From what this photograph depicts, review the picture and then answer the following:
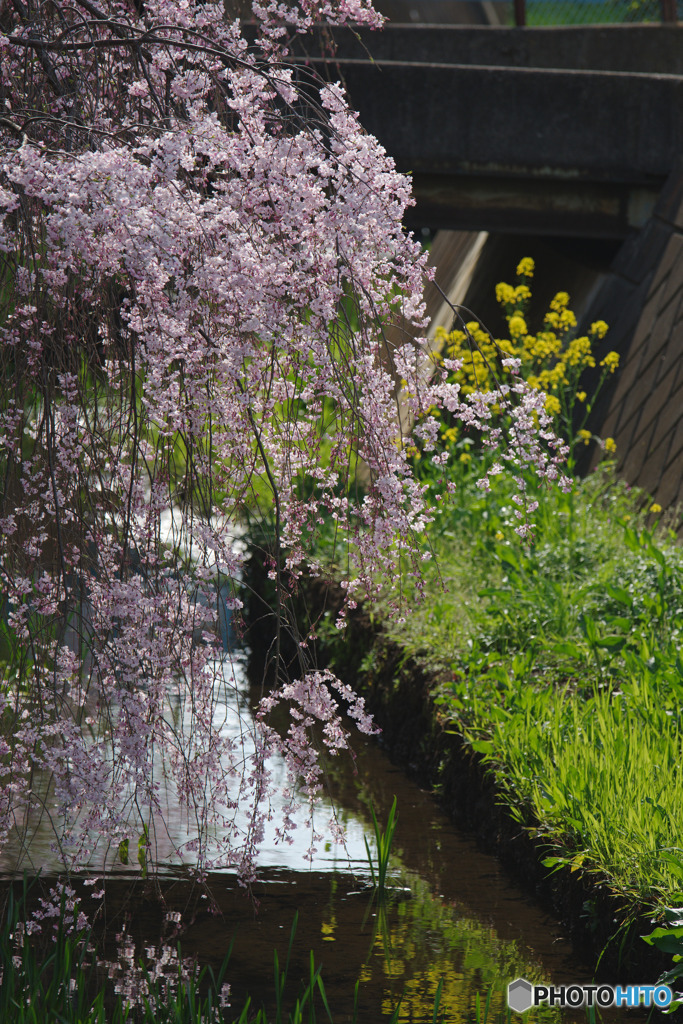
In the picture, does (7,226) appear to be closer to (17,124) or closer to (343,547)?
(17,124)

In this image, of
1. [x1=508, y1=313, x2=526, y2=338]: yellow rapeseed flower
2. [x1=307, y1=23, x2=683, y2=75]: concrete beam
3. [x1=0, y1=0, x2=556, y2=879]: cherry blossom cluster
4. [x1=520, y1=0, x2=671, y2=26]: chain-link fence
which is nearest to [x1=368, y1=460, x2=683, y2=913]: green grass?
[x1=0, y1=0, x2=556, y2=879]: cherry blossom cluster

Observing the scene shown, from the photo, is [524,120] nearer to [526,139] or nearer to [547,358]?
[526,139]

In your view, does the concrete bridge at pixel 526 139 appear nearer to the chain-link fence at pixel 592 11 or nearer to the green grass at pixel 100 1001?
the chain-link fence at pixel 592 11

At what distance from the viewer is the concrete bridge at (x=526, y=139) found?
862cm

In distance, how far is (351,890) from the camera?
437 cm

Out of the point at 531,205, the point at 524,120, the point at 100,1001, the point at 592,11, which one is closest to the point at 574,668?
the point at 100,1001

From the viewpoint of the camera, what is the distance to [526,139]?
872cm

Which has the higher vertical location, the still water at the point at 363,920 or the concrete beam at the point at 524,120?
the concrete beam at the point at 524,120

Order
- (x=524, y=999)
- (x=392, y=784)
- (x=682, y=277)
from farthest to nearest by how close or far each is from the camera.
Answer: (x=682, y=277) < (x=392, y=784) < (x=524, y=999)

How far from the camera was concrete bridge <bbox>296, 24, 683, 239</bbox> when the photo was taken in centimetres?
862

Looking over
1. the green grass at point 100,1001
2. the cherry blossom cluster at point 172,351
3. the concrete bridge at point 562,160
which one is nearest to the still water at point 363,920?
the green grass at point 100,1001

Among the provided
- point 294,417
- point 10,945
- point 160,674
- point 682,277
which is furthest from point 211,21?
point 682,277

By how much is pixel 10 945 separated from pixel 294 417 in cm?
169

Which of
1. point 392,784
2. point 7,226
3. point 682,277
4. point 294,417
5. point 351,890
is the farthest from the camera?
point 682,277
